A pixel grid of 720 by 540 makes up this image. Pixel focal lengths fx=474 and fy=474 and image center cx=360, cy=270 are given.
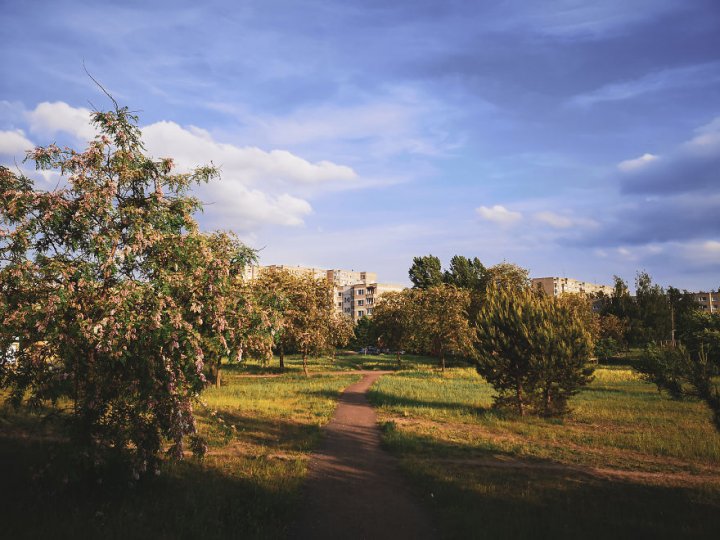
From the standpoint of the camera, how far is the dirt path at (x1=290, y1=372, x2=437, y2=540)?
29.6 feet

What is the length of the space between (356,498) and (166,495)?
413cm

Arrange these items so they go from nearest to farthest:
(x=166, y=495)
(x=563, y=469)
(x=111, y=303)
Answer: (x=111, y=303) → (x=166, y=495) → (x=563, y=469)

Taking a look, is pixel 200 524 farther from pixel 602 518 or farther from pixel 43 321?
pixel 602 518

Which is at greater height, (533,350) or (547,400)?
(533,350)

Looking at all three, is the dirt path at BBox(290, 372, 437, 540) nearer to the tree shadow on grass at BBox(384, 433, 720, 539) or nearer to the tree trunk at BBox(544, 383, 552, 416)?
the tree shadow on grass at BBox(384, 433, 720, 539)

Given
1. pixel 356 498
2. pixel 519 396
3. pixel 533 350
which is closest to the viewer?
pixel 356 498

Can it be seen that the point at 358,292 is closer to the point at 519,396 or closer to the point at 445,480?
the point at 519,396

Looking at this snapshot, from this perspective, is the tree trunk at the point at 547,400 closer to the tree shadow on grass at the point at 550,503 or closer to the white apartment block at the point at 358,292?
the tree shadow on grass at the point at 550,503

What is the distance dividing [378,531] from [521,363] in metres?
15.8

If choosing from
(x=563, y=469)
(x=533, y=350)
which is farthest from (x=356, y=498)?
(x=533, y=350)

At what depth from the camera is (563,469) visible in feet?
45.1

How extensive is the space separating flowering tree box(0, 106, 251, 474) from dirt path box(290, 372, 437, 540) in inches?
117

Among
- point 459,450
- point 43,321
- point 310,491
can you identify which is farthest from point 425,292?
point 43,321

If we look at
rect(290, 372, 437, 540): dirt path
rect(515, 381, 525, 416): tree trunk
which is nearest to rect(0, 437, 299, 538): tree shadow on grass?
rect(290, 372, 437, 540): dirt path
